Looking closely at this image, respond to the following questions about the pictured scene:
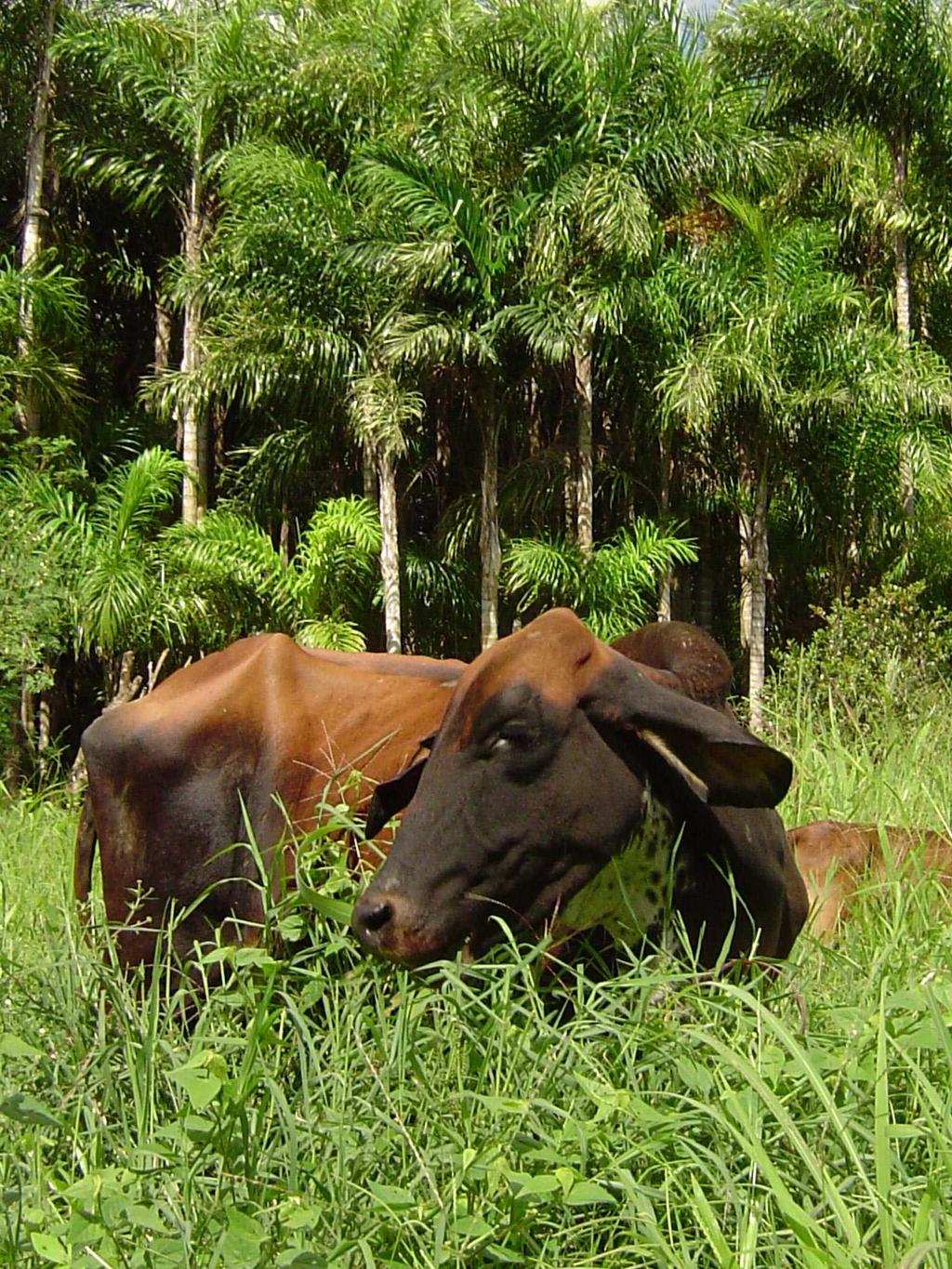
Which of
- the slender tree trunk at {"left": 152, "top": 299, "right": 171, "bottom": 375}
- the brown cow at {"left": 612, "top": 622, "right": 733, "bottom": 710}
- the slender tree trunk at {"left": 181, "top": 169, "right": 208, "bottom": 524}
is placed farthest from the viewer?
the slender tree trunk at {"left": 152, "top": 299, "right": 171, "bottom": 375}

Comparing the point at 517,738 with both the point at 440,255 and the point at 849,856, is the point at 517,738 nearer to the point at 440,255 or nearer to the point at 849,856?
the point at 849,856

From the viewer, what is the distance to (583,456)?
17312 millimetres

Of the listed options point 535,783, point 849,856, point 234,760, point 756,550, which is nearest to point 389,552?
point 756,550

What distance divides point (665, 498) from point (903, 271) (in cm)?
414

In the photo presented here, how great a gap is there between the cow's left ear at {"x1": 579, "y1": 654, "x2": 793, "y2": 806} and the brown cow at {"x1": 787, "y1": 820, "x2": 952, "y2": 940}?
129cm

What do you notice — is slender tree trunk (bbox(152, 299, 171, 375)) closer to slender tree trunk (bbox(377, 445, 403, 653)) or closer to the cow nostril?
slender tree trunk (bbox(377, 445, 403, 653))

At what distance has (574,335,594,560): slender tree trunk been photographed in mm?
16969

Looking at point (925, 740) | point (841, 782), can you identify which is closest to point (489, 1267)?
point (841, 782)

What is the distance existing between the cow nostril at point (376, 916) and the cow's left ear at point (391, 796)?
440 millimetres

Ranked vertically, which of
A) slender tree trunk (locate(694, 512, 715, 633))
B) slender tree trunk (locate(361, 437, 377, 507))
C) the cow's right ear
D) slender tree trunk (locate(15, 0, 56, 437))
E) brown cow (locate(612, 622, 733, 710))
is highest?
slender tree trunk (locate(15, 0, 56, 437))

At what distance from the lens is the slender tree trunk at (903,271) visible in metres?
17.3

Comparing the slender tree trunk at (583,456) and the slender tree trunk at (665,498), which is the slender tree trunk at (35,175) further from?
the slender tree trunk at (665,498)

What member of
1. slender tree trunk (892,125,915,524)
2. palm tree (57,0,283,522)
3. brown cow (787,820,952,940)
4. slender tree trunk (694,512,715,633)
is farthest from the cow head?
slender tree trunk (694,512,715,633)

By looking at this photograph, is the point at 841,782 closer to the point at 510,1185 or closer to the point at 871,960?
the point at 871,960
